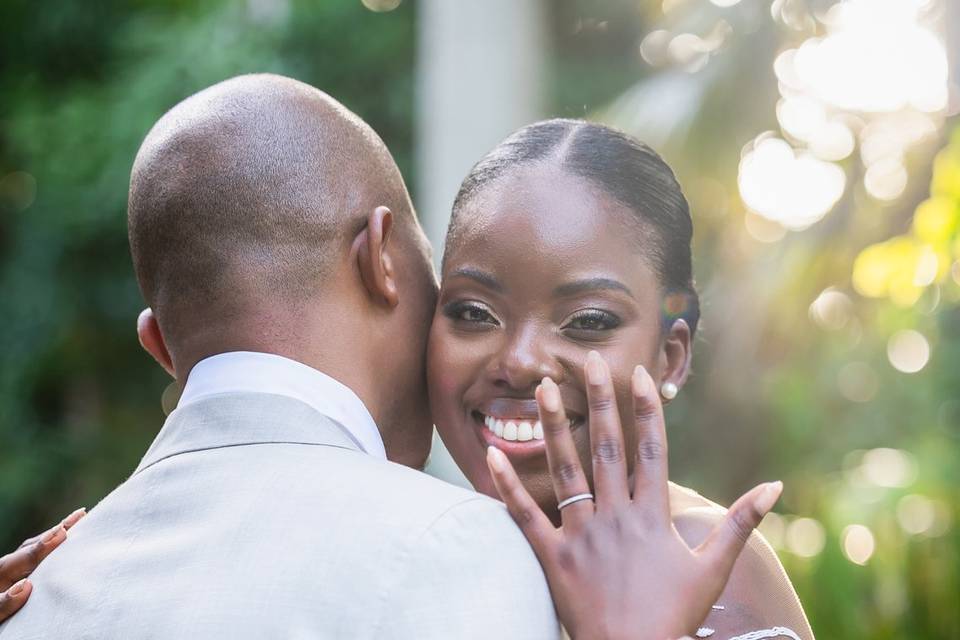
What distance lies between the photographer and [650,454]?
213 centimetres

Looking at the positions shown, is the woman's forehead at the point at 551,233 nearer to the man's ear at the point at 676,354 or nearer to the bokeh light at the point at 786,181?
the man's ear at the point at 676,354

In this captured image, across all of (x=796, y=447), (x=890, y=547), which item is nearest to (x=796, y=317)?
(x=796, y=447)

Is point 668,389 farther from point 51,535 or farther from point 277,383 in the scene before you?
point 51,535

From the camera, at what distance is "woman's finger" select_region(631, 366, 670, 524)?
83.0 inches

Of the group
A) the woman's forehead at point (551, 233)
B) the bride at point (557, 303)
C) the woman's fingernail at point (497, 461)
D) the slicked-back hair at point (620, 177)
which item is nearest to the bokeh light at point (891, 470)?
the slicked-back hair at point (620, 177)

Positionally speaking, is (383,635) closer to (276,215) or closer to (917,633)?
(276,215)

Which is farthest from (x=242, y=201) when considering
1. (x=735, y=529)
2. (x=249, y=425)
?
(x=735, y=529)

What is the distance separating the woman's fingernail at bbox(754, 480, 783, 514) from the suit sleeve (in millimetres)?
385

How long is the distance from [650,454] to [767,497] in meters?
0.21

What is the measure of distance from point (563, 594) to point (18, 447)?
14.2 meters

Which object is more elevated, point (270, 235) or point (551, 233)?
point (270, 235)

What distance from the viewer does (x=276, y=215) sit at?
90.4 inches

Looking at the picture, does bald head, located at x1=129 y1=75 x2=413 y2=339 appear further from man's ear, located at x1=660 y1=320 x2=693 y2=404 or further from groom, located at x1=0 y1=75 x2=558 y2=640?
man's ear, located at x1=660 y1=320 x2=693 y2=404

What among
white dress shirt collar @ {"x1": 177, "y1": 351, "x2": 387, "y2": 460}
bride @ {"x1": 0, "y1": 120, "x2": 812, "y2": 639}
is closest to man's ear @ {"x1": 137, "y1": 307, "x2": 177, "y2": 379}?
white dress shirt collar @ {"x1": 177, "y1": 351, "x2": 387, "y2": 460}
